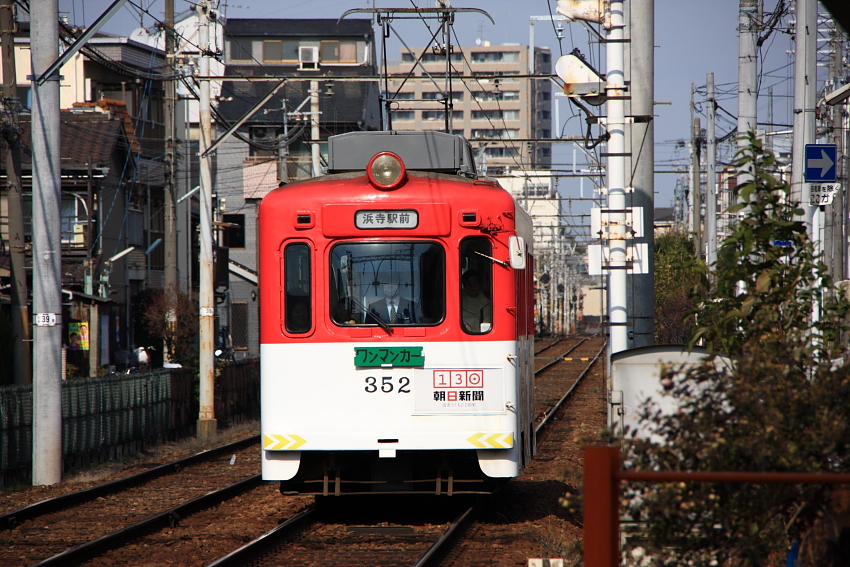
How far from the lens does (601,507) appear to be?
3785mm

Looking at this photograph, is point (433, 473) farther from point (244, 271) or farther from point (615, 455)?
point (244, 271)

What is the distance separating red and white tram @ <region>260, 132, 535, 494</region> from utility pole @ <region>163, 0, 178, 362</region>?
1395cm

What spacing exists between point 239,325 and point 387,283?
34.7m

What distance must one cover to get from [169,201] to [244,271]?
1642 cm

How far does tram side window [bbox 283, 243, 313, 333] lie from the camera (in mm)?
8414

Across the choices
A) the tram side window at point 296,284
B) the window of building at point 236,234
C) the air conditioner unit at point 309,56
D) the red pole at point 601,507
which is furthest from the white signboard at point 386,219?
the air conditioner unit at point 309,56

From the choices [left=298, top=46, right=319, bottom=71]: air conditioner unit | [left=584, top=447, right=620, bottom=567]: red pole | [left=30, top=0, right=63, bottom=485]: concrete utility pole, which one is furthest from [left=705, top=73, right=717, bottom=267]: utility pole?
[left=298, top=46, right=319, bottom=71]: air conditioner unit

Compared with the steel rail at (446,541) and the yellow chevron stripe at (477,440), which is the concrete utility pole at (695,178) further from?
the yellow chevron stripe at (477,440)

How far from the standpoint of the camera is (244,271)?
3809cm

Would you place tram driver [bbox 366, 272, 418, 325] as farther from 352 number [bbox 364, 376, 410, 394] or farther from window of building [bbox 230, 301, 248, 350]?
window of building [bbox 230, 301, 248, 350]

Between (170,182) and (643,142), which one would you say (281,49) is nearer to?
(170,182)

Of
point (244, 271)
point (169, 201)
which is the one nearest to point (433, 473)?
point (169, 201)

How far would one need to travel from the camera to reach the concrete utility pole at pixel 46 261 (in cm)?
1180

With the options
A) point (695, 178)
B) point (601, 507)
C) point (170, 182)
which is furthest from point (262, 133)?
point (601, 507)
